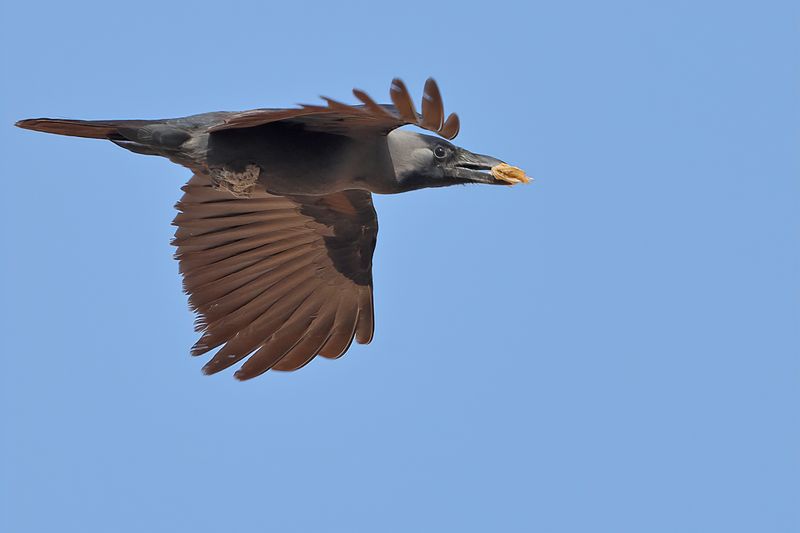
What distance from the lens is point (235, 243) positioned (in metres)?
9.80

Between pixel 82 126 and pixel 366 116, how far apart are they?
1.86m

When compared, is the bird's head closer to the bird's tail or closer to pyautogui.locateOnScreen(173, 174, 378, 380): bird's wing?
pyautogui.locateOnScreen(173, 174, 378, 380): bird's wing

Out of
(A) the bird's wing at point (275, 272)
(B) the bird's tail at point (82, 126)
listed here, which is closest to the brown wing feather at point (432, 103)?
(B) the bird's tail at point (82, 126)

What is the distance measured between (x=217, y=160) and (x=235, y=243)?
165 cm

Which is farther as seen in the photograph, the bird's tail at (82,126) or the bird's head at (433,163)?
the bird's head at (433,163)

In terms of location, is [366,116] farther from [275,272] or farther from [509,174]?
[275,272]

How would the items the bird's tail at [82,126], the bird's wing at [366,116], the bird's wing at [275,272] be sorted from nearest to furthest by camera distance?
1. the bird's wing at [366,116]
2. the bird's tail at [82,126]
3. the bird's wing at [275,272]

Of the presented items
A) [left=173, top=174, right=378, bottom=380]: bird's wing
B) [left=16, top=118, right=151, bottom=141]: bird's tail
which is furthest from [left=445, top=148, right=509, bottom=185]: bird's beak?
[left=16, top=118, right=151, bottom=141]: bird's tail

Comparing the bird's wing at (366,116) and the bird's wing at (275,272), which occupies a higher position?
the bird's wing at (366,116)

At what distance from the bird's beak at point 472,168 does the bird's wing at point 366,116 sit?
54 cm

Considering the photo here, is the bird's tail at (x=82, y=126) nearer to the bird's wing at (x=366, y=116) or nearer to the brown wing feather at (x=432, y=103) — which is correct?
the bird's wing at (x=366, y=116)

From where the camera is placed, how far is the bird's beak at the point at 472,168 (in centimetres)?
843

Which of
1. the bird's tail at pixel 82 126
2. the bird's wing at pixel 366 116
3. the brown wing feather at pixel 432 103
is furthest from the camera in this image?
the bird's tail at pixel 82 126

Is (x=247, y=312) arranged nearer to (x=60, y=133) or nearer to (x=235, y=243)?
(x=235, y=243)
